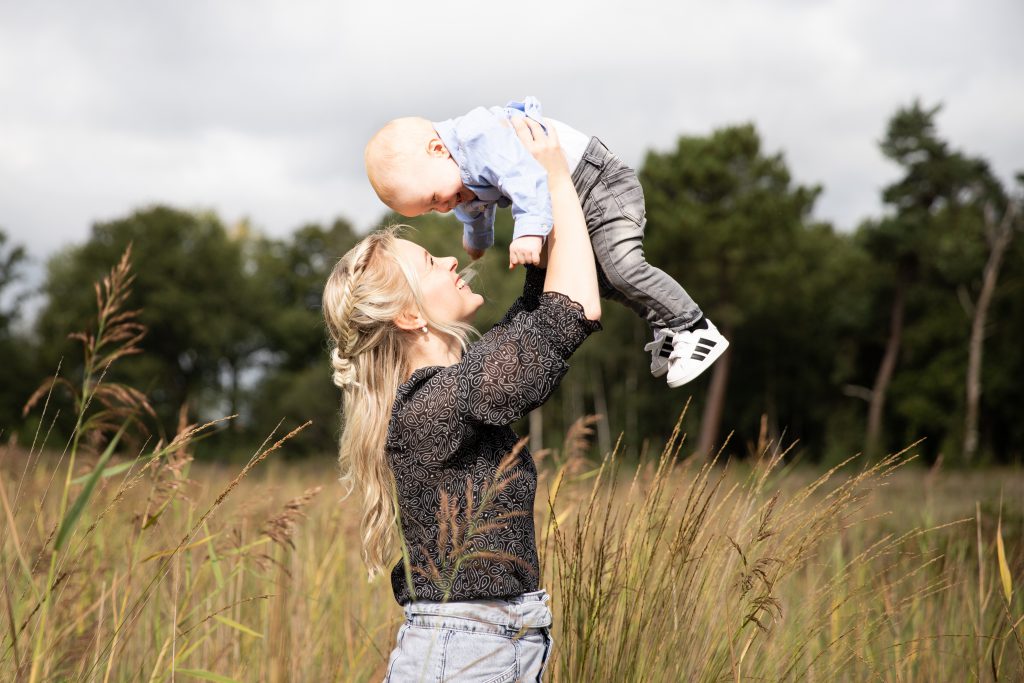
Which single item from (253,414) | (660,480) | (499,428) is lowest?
(253,414)

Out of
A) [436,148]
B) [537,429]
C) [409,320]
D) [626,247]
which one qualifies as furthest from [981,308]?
[409,320]

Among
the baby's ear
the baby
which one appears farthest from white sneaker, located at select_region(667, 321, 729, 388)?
the baby's ear

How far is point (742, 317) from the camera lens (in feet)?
94.8

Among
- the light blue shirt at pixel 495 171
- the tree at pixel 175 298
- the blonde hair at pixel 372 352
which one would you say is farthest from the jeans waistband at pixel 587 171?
the tree at pixel 175 298

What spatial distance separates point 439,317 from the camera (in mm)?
2264

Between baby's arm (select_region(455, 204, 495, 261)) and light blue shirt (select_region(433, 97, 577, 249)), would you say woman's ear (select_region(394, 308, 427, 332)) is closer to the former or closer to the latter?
light blue shirt (select_region(433, 97, 577, 249))

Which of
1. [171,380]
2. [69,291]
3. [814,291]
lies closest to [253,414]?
[171,380]

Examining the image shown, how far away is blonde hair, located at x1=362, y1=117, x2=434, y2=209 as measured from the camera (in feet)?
8.79

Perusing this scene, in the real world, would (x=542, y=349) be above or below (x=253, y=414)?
above

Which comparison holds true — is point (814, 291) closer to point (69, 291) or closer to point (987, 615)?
point (69, 291)

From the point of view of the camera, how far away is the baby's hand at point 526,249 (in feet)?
6.93

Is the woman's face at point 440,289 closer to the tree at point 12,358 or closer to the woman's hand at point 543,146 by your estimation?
the woman's hand at point 543,146

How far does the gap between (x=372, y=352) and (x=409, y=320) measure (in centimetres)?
14

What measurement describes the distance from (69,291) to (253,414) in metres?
8.53
